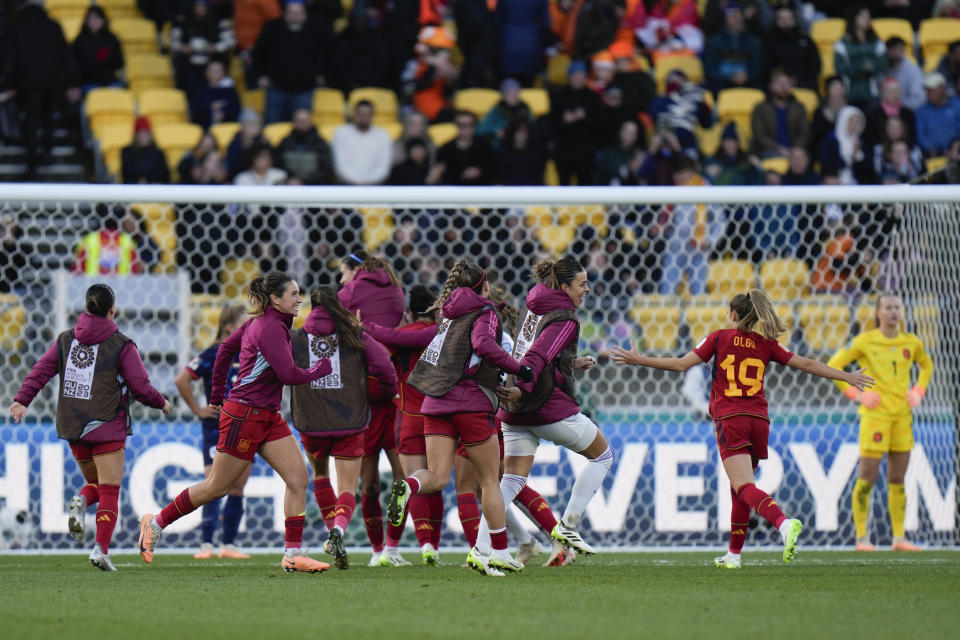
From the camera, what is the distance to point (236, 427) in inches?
314

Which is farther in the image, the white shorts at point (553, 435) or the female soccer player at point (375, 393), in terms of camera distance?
the female soccer player at point (375, 393)

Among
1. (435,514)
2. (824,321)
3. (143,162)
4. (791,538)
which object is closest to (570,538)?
(435,514)

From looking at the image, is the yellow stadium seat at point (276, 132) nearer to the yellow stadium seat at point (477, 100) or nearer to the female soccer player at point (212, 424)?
the yellow stadium seat at point (477, 100)

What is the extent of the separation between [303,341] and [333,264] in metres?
4.36

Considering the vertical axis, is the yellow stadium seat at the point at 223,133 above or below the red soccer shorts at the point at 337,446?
above

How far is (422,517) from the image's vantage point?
29.1ft

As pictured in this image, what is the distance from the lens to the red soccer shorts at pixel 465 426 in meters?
7.84

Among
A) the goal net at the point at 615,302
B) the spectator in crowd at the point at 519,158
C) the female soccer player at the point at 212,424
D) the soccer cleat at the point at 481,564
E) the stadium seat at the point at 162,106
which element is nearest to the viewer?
the soccer cleat at the point at 481,564

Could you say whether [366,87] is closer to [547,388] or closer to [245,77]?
[245,77]

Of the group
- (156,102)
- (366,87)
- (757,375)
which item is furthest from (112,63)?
(757,375)

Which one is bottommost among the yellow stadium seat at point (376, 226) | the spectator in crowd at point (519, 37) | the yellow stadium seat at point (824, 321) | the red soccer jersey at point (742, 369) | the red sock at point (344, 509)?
the red sock at point (344, 509)

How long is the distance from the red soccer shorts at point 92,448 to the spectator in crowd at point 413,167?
20.5 ft

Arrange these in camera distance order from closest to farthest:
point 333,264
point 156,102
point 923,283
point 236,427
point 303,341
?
point 236,427, point 303,341, point 923,283, point 333,264, point 156,102

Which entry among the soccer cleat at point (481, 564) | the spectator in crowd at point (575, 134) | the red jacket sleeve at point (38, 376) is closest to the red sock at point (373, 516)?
the soccer cleat at point (481, 564)
